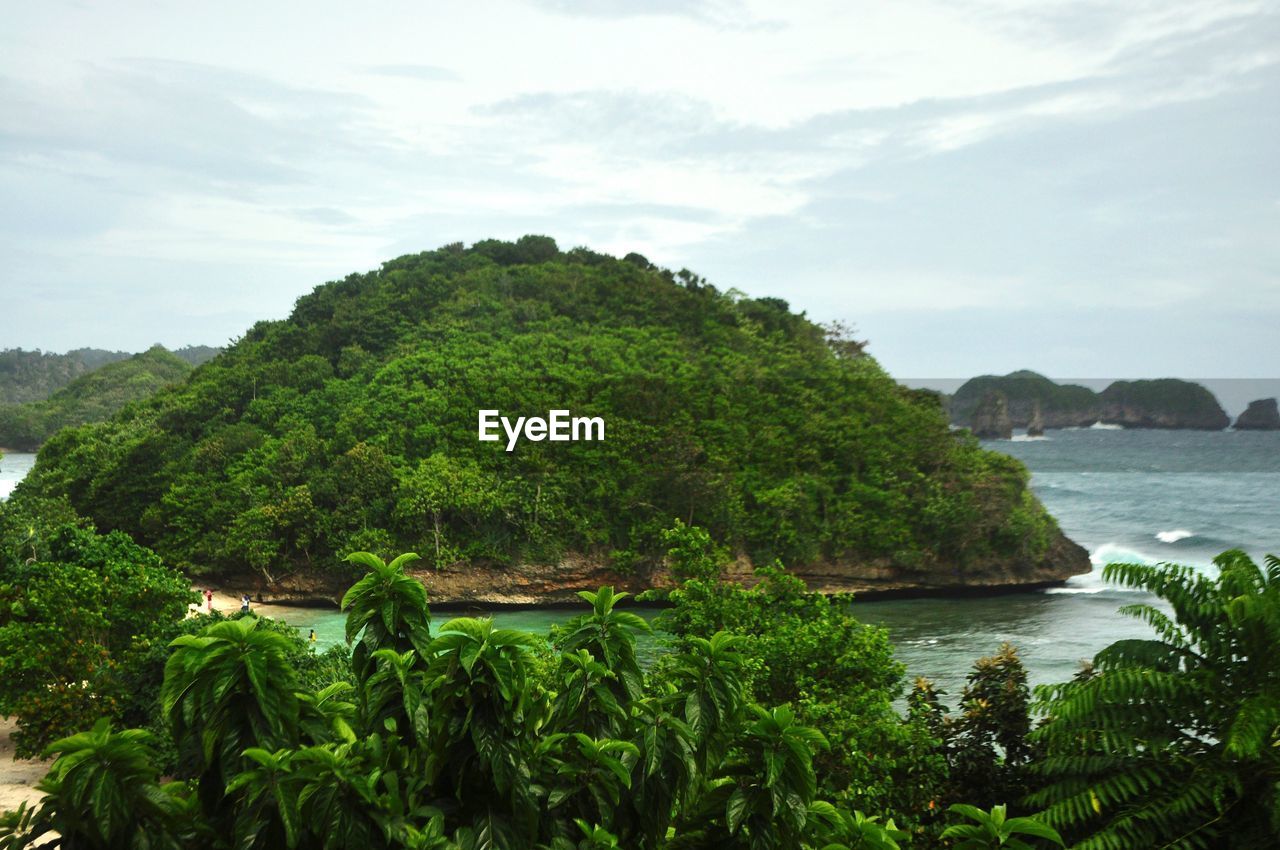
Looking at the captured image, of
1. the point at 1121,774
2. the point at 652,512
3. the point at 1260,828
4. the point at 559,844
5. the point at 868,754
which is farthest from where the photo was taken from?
the point at 652,512

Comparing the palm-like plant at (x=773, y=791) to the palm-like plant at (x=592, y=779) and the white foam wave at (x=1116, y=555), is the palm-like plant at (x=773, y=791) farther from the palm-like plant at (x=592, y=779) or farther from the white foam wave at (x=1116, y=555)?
the white foam wave at (x=1116, y=555)

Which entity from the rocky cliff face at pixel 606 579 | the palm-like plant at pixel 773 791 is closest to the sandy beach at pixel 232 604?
the rocky cliff face at pixel 606 579

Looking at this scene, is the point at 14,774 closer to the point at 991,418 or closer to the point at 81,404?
the point at 81,404

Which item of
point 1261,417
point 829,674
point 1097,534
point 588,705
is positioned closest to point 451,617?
point 829,674

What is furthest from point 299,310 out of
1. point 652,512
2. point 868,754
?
point 868,754

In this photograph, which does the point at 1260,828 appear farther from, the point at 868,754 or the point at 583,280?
the point at 583,280

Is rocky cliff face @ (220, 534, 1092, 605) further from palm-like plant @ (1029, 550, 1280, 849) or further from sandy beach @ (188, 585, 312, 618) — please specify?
palm-like plant @ (1029, 550, 1280, 849)
